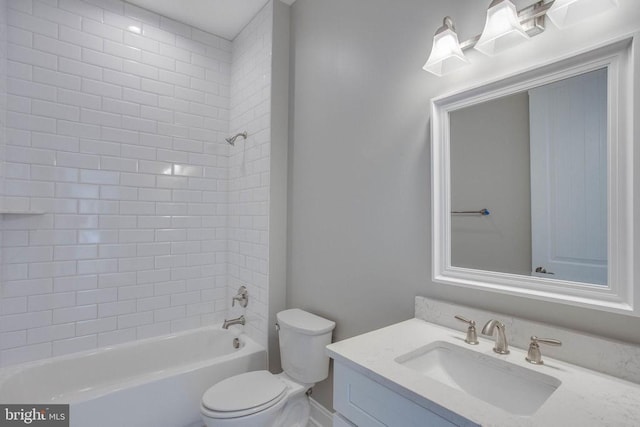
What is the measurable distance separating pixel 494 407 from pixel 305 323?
121cm

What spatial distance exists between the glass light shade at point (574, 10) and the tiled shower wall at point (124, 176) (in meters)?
1.72

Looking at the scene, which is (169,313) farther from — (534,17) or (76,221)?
(534,17)

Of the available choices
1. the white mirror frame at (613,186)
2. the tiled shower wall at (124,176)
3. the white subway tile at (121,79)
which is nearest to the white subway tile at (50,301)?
the tiled shower wall at (124,176)

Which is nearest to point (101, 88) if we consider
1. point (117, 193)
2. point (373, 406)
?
point (117, 193)

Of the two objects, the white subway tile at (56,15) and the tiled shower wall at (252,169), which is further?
the tiled shower wall at (252,169)

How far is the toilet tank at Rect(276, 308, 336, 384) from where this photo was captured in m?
1.76

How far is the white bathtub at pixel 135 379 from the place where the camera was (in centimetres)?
166

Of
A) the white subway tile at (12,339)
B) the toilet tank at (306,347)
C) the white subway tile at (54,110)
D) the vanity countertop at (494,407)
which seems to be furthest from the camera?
the white subway tile at (54,110)

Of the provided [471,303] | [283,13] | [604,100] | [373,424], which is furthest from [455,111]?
[283,13]

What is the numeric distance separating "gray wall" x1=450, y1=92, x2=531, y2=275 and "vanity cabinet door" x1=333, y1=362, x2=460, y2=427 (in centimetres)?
63

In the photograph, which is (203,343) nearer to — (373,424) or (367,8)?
(373,424)

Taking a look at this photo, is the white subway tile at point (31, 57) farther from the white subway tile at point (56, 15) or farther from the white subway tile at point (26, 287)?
the white subway tile at point (26, 287)

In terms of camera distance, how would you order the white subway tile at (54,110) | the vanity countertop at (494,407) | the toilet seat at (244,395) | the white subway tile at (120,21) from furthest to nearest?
1. the white subway tile at (120,21)
2. the white subway tile at (54,110)
3. the toilet seat at (244,395)
4. the vanity countertop at (494,407)

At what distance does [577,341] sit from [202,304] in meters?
2.44
